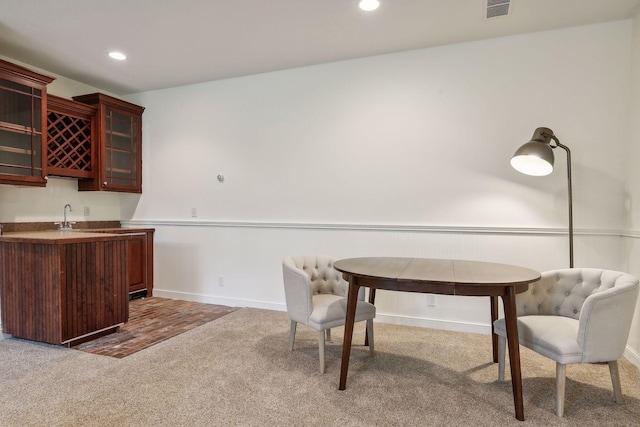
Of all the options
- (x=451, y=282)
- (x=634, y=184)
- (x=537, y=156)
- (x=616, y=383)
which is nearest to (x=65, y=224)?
(x=451, y=282)

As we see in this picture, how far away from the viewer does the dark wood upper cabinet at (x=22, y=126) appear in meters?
3.18

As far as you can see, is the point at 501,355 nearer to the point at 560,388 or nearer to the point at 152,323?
the point at 560,388

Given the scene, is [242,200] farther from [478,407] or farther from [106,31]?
[478,407]

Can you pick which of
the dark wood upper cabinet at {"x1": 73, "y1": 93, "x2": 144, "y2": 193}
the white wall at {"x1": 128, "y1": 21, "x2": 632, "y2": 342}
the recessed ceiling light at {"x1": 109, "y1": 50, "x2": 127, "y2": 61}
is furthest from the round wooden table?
the dark wood upper cabinet at {"x1": 73, "y1": 93, "x2": 144, "y2": 193}

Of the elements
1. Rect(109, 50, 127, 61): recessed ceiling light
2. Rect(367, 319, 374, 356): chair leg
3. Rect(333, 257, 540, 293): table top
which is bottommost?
Rect(367, 319, 374, 356): chair leg

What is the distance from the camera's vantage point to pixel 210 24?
2969 millimetres

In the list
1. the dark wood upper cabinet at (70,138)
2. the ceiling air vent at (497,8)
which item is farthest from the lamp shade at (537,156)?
the dark wood upper cabinet at (70,138)

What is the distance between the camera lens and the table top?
1962 millimetres

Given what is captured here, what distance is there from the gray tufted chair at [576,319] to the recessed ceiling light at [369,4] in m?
2.18

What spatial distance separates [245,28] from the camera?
3039 millimetres

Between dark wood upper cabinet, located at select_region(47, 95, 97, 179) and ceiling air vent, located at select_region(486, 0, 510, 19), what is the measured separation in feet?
13.0

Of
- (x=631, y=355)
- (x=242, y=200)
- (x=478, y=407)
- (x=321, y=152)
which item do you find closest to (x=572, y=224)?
(x=631, y=355)

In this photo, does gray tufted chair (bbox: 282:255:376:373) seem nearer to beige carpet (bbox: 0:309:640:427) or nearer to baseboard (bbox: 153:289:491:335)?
beige carpet (bbox: 0:309:640:427)

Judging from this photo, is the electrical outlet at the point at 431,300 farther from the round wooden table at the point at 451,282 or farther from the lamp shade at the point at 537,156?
the lamp shade at the point at 537,156
